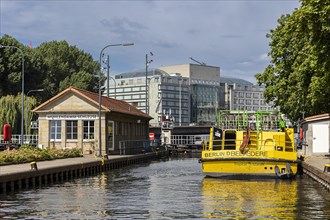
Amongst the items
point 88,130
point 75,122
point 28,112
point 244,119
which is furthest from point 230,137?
point 28,112

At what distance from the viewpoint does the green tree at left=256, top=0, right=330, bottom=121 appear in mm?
28688

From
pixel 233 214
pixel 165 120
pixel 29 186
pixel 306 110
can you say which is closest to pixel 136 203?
pixel 233 214

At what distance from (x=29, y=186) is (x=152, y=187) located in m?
6.66

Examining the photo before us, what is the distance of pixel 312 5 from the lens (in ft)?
93.7

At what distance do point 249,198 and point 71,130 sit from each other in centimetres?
3185

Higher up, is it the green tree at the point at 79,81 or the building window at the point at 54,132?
the green tree at the point at 79,81

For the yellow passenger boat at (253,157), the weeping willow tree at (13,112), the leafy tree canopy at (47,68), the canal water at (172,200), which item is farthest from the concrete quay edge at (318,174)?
the leafy tree canopy at (47,68)

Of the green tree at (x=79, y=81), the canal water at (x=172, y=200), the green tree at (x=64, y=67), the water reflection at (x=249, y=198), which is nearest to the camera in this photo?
the canal water at (x=172, y=200)

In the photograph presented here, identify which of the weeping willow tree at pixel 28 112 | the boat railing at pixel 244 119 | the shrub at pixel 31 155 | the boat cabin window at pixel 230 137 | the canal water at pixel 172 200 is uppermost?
the weeping willow tree at pixel 28 112

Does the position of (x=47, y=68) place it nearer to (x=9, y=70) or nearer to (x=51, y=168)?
(x=9, y=70)

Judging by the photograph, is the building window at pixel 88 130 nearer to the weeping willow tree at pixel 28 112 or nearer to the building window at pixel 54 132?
the building window at pixel 54 132

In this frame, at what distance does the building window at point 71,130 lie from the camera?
184ft

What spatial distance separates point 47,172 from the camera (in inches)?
1384

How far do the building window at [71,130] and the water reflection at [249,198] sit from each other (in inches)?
865
